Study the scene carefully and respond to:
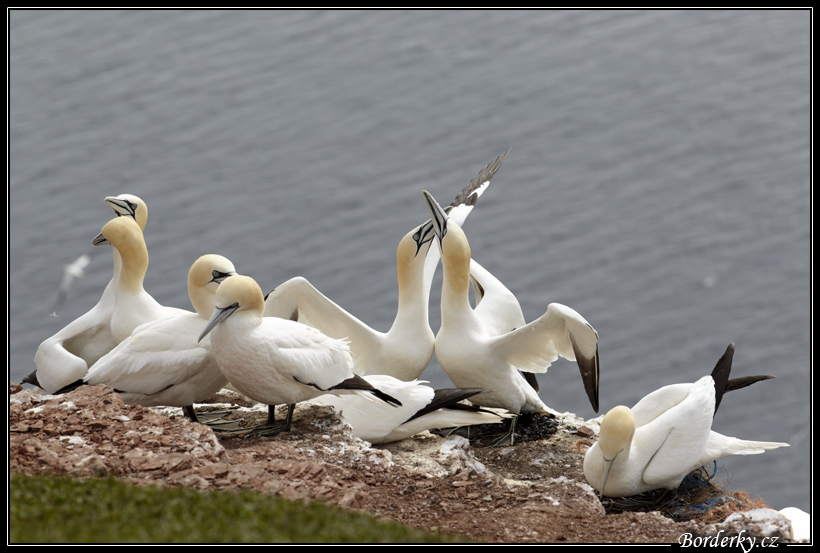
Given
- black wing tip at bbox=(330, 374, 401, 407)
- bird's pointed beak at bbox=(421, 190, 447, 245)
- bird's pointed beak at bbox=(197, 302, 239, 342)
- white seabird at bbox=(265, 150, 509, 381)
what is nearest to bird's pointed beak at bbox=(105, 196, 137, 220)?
white seabird at bbox=(265, 150, 509, 381)

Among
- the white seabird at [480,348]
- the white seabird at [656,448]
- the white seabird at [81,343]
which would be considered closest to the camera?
the white seabird at [656,448]

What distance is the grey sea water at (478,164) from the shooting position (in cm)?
1658

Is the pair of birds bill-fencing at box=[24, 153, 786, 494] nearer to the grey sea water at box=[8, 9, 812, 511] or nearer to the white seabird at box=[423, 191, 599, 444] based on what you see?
the white seabird at box=[423, 191, 599, 444]

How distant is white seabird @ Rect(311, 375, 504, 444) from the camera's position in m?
6.99

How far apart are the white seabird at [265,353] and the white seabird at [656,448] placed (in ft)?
5.89

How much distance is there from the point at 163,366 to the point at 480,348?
2702 mm

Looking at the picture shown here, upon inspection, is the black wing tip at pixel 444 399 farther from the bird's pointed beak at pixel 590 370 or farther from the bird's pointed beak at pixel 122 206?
the bird's pointed beak at pixel 122 206

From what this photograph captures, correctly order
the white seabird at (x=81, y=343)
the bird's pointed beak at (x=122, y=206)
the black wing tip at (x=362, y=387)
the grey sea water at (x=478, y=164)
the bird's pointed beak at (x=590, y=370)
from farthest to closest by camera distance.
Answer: the grey sea water at (x=478, y=164)
the bird's pointed beak at (x=122, y=206)
the bird's pointed beak at (x=590, y=370)
the white seabird at (x=81, y=343)
the black wing tip at (x=362, y=387)

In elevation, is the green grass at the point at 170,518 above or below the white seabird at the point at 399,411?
above

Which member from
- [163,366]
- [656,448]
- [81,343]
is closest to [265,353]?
[163,366]

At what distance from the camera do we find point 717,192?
19.5 meters

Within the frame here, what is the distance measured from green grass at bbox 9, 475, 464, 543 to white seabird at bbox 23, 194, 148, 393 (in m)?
2.22

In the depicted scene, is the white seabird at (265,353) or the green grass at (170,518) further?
the white seabird at (265,353)

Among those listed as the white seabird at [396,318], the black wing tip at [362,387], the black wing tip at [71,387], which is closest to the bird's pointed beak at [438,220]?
the white seabird at [396,318]
